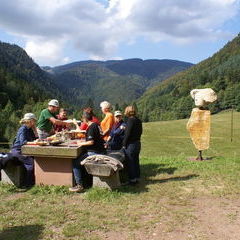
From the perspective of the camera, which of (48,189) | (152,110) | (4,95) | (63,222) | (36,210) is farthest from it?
(152,110)

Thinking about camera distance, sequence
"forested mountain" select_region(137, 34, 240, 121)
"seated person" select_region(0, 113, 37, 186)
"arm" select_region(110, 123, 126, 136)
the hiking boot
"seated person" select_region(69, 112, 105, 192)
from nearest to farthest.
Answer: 1. the hiking boot
2. "seated person" select_region(69, 112, 105, 192)
3. "seated person" select_region(0, 113, 37, 186)
4. "arm" select_region(110, 123, 126, 136)
5. "forested mountain" select_region(137, 34, 240, 121)

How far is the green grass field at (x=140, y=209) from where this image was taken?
19.9ft

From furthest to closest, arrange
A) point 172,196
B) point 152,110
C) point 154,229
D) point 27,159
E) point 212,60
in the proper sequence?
point 212,60 → point 152,110 → point 27,159 → point 172,196 → point 154,229

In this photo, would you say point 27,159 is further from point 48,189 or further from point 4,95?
point 4,95

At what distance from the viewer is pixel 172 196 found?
7938 mm

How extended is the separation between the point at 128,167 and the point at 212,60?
606 ft

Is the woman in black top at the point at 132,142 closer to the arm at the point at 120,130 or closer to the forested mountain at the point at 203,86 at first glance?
the arm at the point at 120,130

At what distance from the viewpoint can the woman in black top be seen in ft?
28.9

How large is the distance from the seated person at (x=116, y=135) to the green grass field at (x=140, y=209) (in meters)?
1.13

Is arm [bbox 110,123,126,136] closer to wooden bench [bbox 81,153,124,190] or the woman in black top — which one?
the woman in black top

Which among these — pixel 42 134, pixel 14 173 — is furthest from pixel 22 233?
pixel 42 134

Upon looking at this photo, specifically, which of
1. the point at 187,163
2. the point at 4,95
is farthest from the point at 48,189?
the point at 4,95

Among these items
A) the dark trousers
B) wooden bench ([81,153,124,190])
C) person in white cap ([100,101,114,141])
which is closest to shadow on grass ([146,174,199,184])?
wooden bench ([81,153,124,190])

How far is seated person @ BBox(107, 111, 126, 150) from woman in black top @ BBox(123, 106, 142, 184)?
788 millimetres
